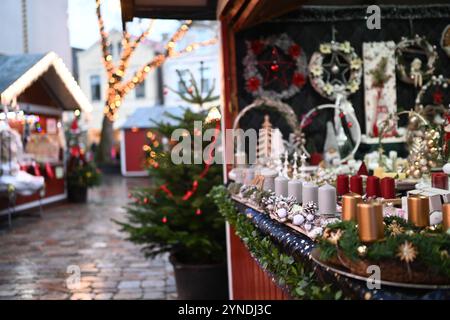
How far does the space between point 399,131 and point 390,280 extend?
3542mm

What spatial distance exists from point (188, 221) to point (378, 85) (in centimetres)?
218

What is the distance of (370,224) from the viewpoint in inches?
65.7

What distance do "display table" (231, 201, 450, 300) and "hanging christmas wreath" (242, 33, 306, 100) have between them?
2034 millimetres

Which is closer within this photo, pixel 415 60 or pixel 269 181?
pixel 269 181

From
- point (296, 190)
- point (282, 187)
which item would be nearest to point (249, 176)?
point (282, 187)

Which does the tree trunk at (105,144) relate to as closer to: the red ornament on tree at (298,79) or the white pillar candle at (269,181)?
the red ornament on tree at (298,79)

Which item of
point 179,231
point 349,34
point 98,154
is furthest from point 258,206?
point 98,154

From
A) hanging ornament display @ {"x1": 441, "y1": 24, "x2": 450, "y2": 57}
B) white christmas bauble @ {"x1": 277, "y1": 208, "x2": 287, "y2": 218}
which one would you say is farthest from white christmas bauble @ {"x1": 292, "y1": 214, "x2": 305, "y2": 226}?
hanging ornament display @ {"x1": 441, "y1": 24, "x2": 450, "y2": 57}

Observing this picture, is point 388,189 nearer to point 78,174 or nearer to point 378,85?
point 378,85

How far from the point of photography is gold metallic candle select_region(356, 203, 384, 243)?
1.67 m

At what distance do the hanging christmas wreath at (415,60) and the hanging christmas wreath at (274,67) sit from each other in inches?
34.5

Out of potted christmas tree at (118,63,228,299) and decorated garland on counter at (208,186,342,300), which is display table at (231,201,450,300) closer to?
decorated garland on counter at (208,186,342,300)
